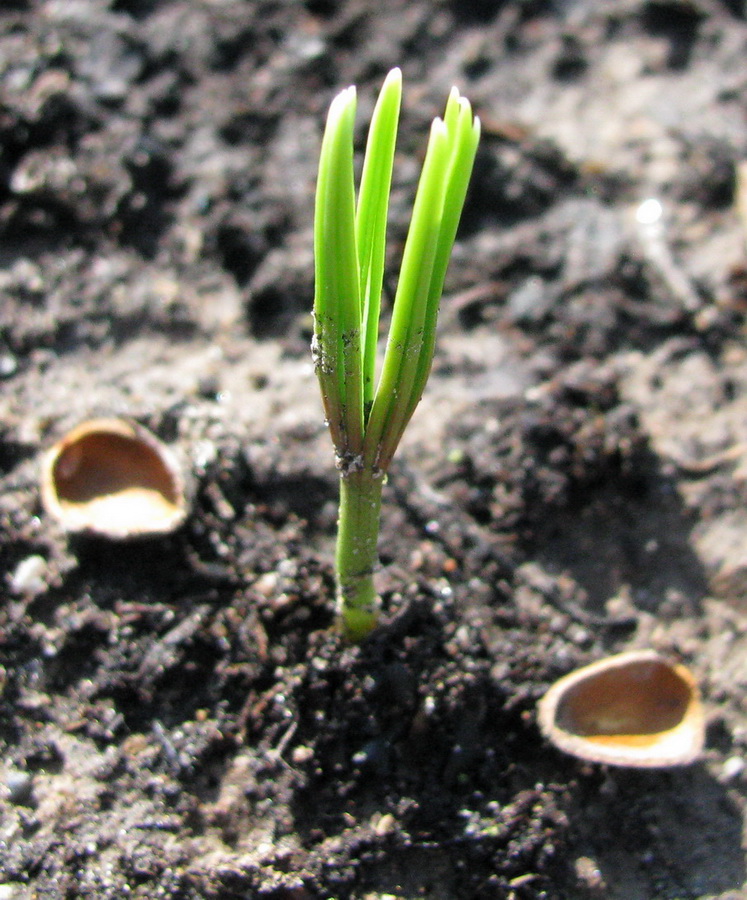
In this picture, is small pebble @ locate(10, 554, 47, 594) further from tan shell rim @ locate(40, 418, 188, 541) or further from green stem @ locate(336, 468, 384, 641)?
green stem @ locate(336, 468, 384, 641)

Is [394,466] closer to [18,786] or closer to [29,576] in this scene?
[29,576]

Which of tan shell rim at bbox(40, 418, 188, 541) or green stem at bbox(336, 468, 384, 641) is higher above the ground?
tan shell rim at bbox(40, 418, 188, 541)

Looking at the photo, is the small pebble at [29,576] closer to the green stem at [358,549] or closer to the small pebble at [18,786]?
the small pebble at [18,786]

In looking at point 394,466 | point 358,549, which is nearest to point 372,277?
point 358,549

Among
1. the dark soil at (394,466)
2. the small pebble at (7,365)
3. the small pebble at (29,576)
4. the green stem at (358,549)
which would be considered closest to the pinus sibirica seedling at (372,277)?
the green stem at (358,549)

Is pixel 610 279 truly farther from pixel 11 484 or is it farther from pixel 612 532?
pixel 11 484

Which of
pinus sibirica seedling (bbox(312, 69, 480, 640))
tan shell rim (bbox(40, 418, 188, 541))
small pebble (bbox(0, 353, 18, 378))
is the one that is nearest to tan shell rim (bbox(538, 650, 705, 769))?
pinus sibirica seedling (bbox(312, 69, 480, 640))

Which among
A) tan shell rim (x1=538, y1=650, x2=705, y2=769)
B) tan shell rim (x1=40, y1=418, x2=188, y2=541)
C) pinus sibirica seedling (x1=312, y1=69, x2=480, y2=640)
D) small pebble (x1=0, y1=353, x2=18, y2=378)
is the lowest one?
tan shell rim (x1=538, y1=650, x2=705, y2=769)
